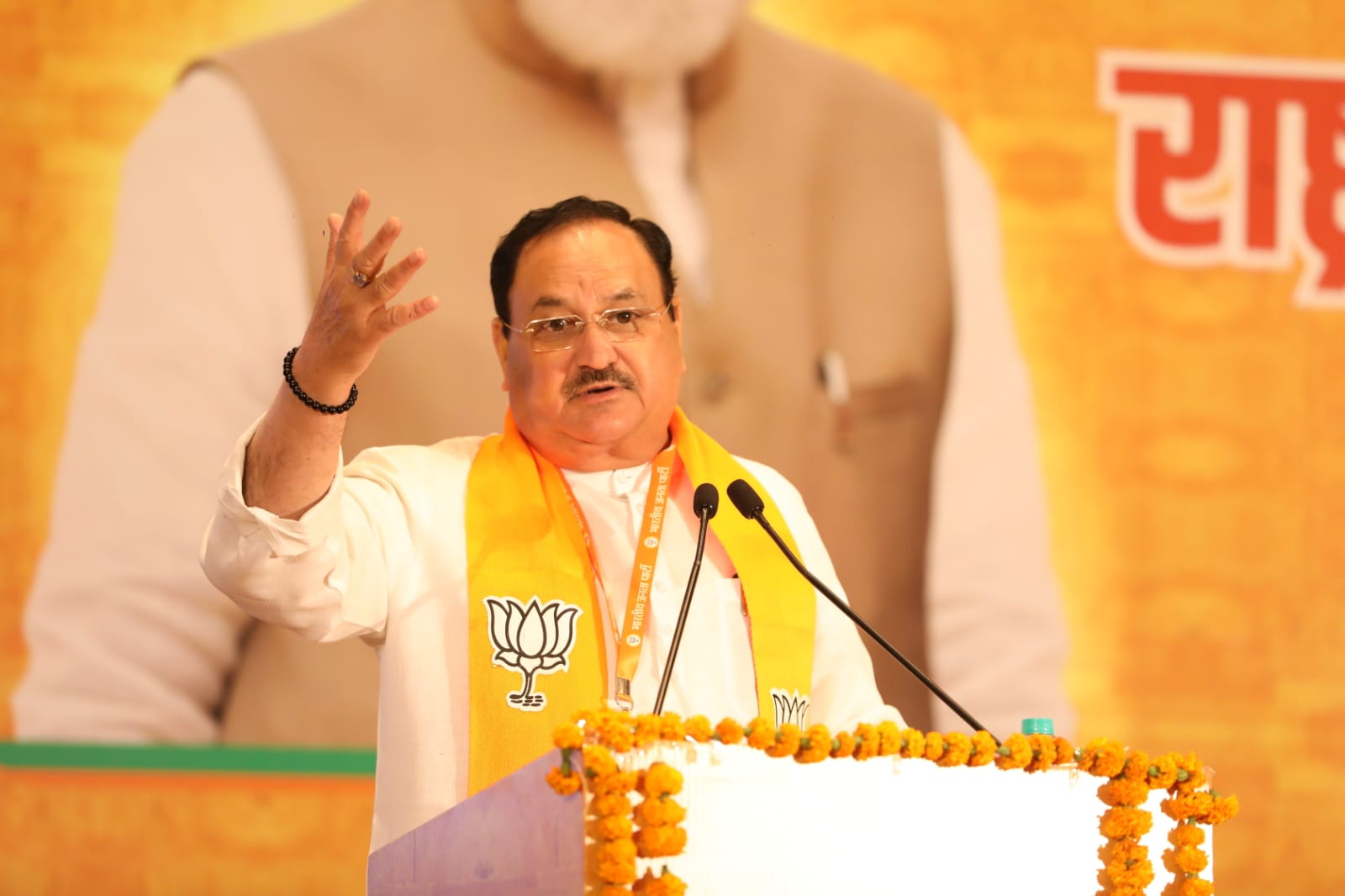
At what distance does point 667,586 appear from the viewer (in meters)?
2.84

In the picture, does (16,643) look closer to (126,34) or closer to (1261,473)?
(126,34)

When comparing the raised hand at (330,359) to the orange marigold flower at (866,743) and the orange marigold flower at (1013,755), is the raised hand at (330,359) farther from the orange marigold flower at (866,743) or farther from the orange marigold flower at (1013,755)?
the orange marigold flower at (1013,755)

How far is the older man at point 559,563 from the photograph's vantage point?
8.85ft

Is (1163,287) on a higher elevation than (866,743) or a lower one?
higher

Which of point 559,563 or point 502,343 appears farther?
point 502,343

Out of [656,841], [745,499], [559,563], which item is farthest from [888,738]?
[559,563]

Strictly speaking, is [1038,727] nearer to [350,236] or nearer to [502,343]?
[350,236]

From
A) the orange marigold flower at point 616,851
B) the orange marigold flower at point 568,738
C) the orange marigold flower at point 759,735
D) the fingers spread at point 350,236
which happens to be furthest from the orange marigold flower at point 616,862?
the fingers spread at point 350,236

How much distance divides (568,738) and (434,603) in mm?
1203

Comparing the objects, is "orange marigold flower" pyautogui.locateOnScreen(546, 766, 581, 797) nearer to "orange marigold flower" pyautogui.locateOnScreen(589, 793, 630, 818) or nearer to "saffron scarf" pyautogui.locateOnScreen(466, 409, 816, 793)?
"orange marigold flower" pyautogui.locateOnScreen(589, 793, 630, 818)

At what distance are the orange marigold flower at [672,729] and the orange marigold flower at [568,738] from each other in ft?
0.33

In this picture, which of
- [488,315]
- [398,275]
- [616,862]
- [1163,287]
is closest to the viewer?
[616,862]

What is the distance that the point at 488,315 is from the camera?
14.9 feet

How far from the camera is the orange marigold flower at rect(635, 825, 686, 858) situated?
65.0 inches
